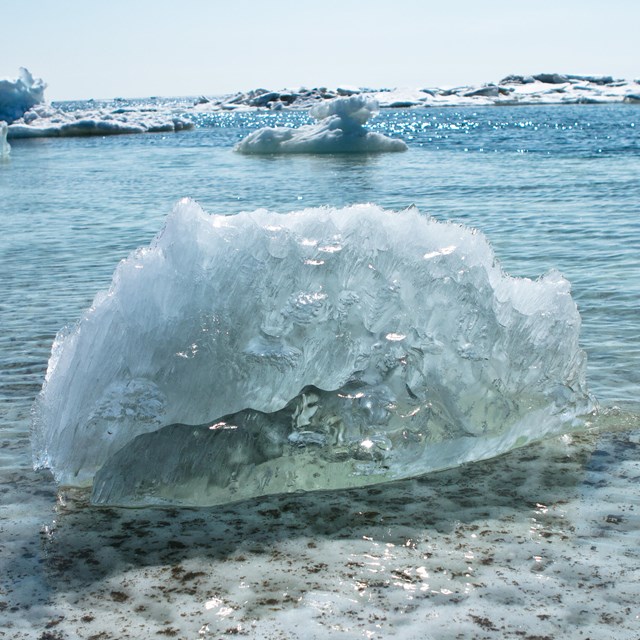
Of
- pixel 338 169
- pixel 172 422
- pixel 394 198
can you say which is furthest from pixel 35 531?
pixel 338 169

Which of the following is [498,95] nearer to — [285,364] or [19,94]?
[19,94]

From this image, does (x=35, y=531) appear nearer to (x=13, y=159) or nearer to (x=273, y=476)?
(x=273, y=476)

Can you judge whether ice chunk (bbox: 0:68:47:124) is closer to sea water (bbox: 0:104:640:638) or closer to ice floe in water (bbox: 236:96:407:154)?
ice floe in water (bbox: 236:96:407:154)

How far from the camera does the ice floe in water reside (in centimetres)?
2982

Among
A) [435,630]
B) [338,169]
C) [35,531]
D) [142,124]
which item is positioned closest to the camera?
[435,630]

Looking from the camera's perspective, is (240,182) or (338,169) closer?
(240,182)

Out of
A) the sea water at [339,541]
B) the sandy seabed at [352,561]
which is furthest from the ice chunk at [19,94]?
the sandy seabed at [352,561]

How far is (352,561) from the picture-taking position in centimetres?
350

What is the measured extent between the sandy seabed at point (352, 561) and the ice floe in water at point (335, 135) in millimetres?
26277

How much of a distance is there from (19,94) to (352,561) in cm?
4637

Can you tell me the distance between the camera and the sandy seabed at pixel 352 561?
306 cm

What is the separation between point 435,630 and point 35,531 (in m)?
1.91

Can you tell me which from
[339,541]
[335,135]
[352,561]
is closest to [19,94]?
[335,135]

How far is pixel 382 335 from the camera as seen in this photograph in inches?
176
